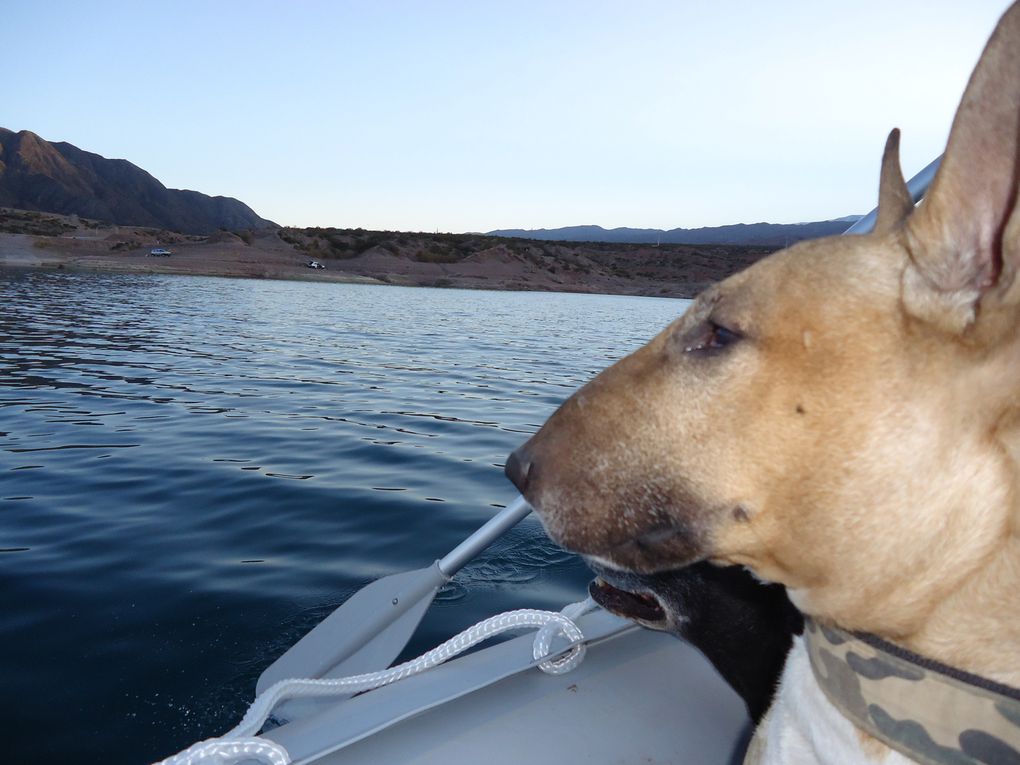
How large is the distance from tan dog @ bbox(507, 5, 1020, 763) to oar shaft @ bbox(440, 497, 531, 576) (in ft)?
5.68

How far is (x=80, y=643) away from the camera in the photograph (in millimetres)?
4367

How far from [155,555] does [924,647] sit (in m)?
5.37

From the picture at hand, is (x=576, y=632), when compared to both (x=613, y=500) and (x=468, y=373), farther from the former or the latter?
(x=468, y=373)

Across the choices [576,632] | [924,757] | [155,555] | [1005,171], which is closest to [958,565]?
[924,757]

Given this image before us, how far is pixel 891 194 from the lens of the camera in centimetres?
215

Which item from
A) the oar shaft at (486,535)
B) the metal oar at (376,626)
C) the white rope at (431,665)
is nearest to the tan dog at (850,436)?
the white rope at (431,665)

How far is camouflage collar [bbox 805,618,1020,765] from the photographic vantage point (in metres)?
1.48

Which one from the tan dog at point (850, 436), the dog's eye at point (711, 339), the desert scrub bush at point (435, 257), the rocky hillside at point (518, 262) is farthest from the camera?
the desert scrub bush at point (435, 257)

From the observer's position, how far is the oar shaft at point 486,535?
3.78m

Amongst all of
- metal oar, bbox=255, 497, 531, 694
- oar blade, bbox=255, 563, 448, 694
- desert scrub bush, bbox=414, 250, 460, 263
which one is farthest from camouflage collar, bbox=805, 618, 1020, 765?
desert scrub bush, bbox=414, 250, 460, 263

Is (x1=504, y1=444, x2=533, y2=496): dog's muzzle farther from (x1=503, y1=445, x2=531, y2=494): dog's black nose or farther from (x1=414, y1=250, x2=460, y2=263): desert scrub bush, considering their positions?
(x1=414, y1=250, x2=460, y2=263): desert scrub bush

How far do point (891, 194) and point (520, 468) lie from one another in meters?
1.33

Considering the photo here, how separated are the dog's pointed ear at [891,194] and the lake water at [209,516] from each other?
3.70m

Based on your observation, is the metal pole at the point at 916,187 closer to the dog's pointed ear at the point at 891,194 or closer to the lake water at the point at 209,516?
the dog's pointed ear at the point at 891,194
